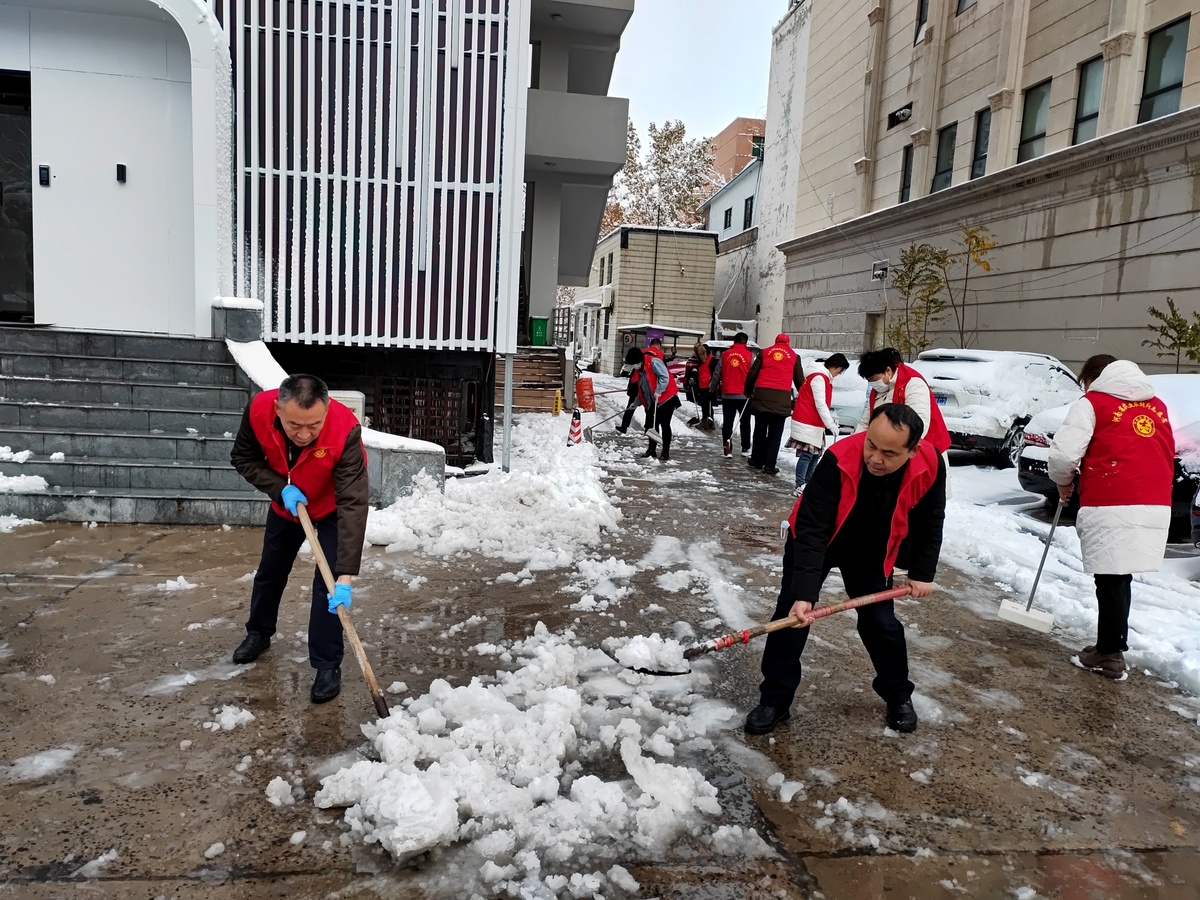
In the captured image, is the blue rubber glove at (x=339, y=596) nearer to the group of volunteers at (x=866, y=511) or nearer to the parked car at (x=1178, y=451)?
the group of volunteers at (x=866, y=511)

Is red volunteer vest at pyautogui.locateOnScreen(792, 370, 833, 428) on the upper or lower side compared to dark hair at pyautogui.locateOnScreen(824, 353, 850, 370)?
lower

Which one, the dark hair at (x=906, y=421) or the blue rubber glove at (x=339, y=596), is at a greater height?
the dark hair at (x=906, y=421)

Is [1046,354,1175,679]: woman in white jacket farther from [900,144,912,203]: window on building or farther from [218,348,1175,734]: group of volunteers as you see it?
[900,144,912,203]: window on building

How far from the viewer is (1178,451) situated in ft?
22.4

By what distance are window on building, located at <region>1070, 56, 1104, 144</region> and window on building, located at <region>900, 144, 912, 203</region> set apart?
5563 mm

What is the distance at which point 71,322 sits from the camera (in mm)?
8070

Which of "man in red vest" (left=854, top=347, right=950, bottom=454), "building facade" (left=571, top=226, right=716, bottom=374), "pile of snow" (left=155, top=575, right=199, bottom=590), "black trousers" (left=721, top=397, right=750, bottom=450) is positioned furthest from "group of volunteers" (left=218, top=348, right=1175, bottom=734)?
"building facade" (left=571, top=226, right=716, bottom=374)

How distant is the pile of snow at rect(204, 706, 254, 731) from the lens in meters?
3.29

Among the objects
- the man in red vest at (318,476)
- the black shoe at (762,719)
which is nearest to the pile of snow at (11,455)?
the man in red vest at (318,476)

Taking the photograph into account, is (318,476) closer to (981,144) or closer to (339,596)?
(339,596)

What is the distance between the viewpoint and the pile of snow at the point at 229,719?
329cm

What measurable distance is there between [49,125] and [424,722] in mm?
7820

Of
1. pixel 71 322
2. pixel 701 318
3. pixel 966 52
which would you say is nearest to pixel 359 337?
pixel 71 322

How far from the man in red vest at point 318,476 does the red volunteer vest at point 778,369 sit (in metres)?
7.22
